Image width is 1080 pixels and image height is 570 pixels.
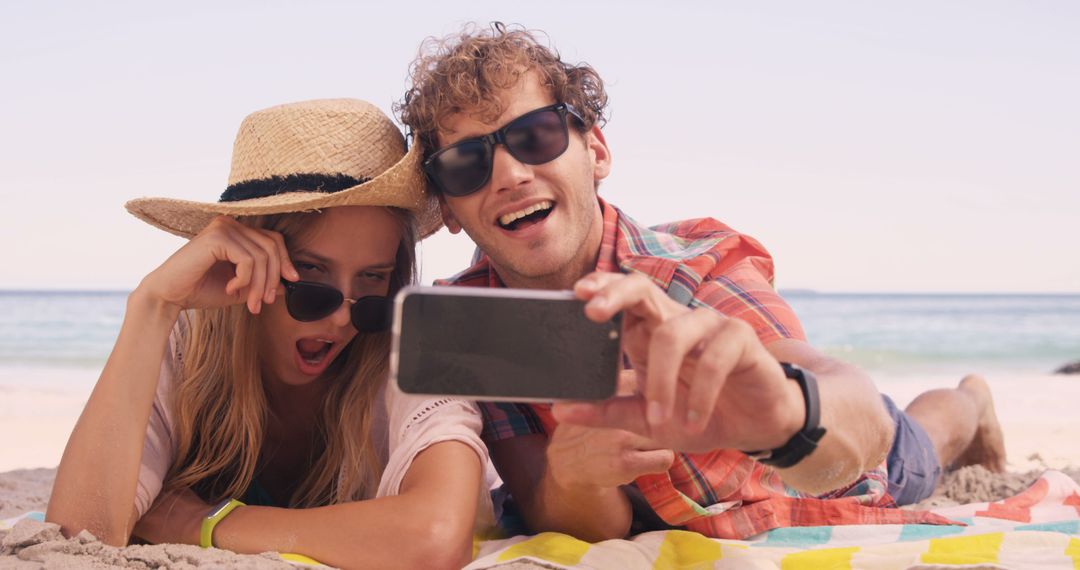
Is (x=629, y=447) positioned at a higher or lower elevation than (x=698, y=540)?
higher

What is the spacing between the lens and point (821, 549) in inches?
113

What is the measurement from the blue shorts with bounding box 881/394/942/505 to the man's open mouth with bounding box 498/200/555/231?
6.05 ft

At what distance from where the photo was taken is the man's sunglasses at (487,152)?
10.2 feet

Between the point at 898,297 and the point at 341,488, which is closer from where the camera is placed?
the point at 341,488

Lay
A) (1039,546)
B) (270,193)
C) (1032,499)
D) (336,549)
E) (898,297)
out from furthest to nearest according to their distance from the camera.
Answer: (898,297) → (1032,499) → (270,193) → (1039,546) → (336,549)

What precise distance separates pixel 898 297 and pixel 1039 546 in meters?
41.0

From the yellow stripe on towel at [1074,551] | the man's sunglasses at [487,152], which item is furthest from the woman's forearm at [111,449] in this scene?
the yellow stripe on towel at [1074,551]

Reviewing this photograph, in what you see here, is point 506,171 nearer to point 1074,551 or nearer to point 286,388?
point 286,388

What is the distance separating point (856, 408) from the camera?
1.93m

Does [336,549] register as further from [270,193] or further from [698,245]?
[698,245]

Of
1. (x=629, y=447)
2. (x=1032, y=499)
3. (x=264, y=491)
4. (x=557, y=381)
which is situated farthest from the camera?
(x=1032, y=499)

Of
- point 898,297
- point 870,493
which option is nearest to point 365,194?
point 870,493

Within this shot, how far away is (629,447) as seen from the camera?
2289 mm

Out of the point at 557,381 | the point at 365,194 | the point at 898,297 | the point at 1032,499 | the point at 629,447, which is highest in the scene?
the point at 365,194
